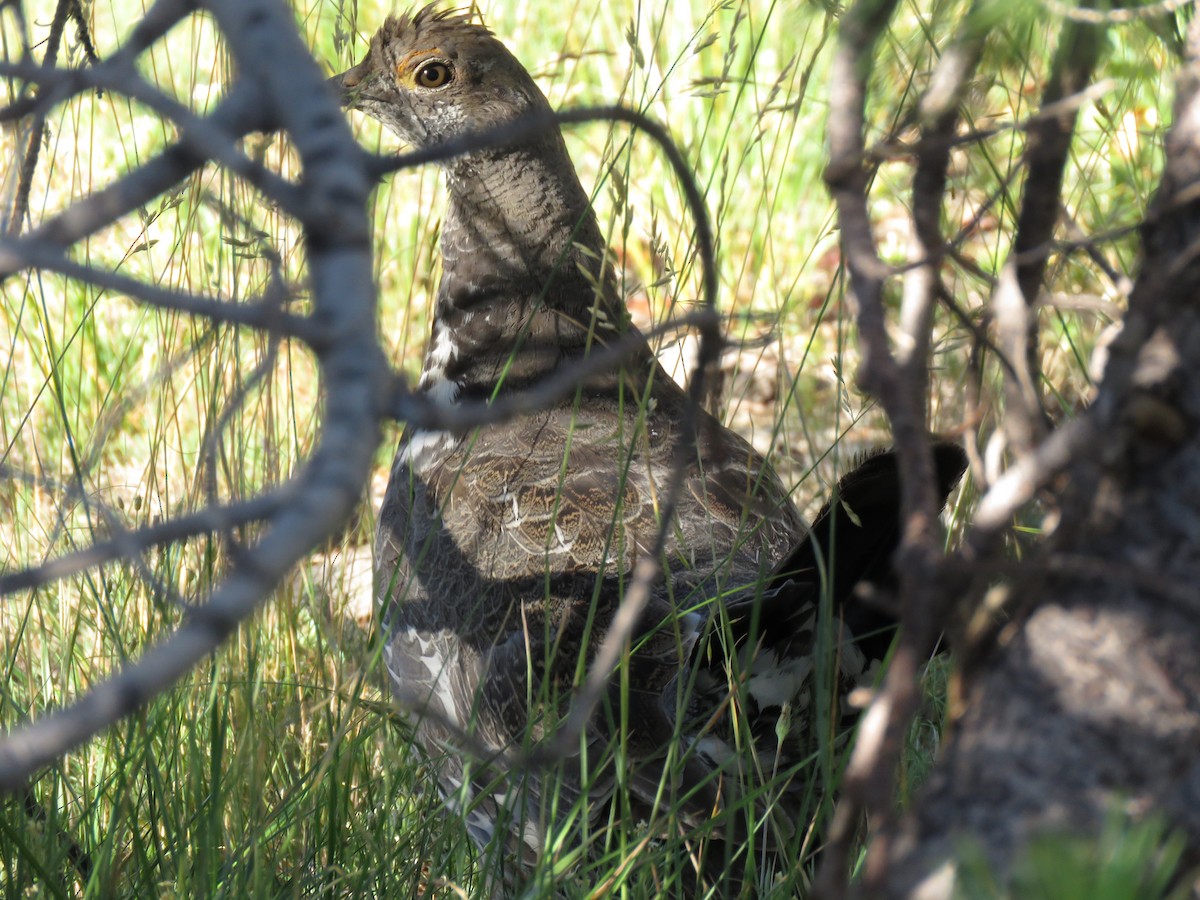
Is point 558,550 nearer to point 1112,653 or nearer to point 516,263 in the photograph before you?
point 516,263

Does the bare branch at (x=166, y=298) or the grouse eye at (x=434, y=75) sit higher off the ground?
the grouse eye at (x=434, y=75)

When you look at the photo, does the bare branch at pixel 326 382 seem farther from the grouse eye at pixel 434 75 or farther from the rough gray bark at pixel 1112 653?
the grouse eye at pixel 434 75

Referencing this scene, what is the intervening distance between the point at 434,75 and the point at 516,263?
0.51 meters

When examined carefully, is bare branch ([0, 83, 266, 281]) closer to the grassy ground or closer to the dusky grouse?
the grassy ground

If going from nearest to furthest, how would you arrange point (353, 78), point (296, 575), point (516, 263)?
point (296, 575) → point (516, 263) → point (353, 78)

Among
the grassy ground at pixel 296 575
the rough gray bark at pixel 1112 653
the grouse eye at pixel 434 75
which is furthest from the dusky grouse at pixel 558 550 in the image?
the rough gray bark at pixel 1112 653

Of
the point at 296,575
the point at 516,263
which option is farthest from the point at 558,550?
the point at 516,263

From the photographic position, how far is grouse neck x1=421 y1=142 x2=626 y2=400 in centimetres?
263

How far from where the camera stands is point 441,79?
9.11ft

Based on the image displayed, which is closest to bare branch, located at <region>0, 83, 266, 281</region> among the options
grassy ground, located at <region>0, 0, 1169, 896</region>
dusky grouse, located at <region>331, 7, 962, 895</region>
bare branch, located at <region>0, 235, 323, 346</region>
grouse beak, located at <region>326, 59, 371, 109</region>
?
bare branch, located at <region>0, 235, 323, 346</region>

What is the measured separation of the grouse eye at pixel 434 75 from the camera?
9.10ft

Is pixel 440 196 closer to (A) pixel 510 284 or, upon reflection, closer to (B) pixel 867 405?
(A) pixel 510 284

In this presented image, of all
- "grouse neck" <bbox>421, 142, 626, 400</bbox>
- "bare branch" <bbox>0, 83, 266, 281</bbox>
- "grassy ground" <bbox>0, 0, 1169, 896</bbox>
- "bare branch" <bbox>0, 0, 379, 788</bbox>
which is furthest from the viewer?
"grouse neck" <bbox>421, 142, 626, 400</bbox>

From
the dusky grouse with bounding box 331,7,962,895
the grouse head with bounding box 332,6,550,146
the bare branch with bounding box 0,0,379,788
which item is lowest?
the dusky grouse with bounding box 331,7,962,895
